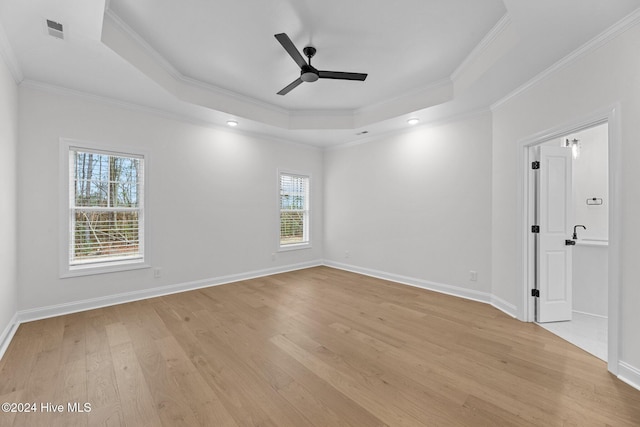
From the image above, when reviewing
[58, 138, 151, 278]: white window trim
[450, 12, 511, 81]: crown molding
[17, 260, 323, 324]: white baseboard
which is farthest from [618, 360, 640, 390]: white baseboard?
[58, 138, 151, 278]: white window trim

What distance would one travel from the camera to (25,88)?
10.1 ft

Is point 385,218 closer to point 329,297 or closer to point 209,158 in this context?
point 329,297

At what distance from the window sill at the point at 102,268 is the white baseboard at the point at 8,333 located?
564 millimetres

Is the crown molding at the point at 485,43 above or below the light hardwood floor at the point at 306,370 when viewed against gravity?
above

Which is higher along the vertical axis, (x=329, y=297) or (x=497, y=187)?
(x=497, y=187)

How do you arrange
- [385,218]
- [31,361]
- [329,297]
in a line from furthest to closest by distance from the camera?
[385,218] < [329,297] < [31,361]

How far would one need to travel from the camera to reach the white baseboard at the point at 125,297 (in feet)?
10.3

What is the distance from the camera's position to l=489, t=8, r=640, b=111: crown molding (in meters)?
2.01

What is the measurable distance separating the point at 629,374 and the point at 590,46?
2.62 m

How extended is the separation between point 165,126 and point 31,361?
3.14 metres

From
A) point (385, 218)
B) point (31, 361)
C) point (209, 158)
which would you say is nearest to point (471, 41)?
point (385, 218)

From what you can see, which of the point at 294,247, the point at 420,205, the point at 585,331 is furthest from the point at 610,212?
the point at 294,247

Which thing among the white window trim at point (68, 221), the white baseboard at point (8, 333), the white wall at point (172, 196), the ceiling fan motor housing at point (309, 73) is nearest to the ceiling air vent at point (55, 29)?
the white wall at point (172, 196)

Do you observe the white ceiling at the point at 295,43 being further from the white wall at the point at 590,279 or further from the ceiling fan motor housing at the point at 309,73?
the white wall at the point at 590,279
